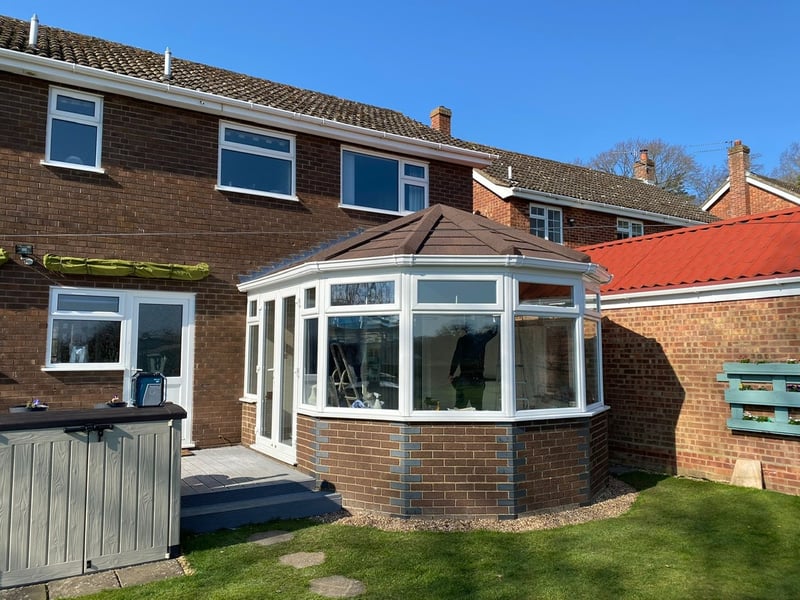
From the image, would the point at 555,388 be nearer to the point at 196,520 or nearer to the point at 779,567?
the point at 779,567

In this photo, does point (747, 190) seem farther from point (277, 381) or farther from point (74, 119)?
point (74, 119)

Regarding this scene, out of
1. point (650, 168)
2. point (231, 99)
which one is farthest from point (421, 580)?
point (650, 168)

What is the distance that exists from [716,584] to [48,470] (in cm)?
529

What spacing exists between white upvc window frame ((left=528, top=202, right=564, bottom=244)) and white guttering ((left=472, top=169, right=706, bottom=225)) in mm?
258

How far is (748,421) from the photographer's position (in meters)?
7.62

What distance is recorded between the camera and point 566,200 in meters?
16.6

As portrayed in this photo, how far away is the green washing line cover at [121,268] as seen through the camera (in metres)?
7.86

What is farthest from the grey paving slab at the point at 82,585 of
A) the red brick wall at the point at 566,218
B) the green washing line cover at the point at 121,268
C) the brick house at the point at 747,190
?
the brick house at the point at 747,190

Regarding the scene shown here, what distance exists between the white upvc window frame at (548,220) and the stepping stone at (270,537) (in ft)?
40.3

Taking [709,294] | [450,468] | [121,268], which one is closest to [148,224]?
[121,268]

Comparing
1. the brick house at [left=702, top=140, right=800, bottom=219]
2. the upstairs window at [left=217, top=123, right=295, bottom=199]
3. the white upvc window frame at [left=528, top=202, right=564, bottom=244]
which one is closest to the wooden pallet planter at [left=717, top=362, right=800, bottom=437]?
the upstairs window at [left=217, top=123, right=295, bottom=199]

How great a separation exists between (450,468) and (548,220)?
38.8ft

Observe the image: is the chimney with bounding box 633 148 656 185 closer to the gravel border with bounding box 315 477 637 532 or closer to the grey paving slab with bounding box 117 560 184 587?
the gravel border with bounding box 315 477 637 532

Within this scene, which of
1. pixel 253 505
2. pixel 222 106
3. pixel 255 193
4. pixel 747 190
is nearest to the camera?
pixel 253 505
